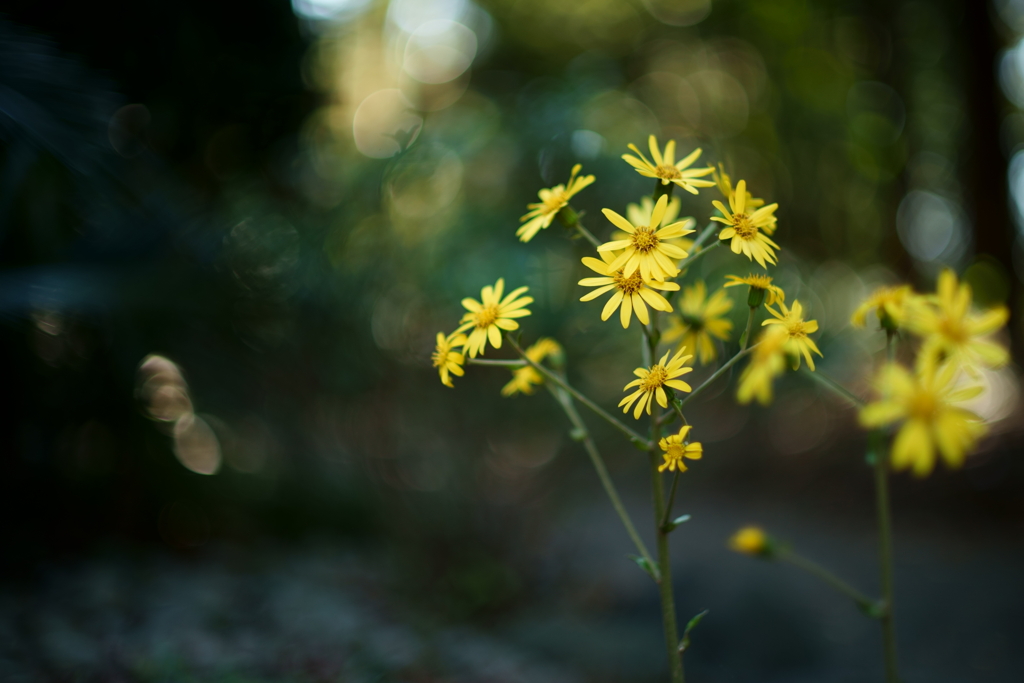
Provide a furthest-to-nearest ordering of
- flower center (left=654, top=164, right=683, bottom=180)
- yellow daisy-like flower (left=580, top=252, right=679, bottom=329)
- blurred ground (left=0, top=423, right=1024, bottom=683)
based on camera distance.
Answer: blurred ground (left=0, top=423, right=1024, bottom=683) → flower center (left=654, top=164, right=683, bottom=180) → yellow daisy-like flower (left=580, top=252, right=679, bottom=329)

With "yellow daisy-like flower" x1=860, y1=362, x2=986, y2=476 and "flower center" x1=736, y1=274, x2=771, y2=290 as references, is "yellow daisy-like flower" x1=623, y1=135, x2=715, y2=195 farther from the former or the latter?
"yellow daisy-like flower" x1=860, y1=362, x2=986, y2=476

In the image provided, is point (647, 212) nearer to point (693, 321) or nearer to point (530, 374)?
point (693, 321)

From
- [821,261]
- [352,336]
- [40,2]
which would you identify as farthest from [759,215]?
[821,261]

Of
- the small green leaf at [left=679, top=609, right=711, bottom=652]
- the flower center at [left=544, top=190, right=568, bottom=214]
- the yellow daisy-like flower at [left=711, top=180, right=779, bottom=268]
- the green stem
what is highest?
the flower center at [left=544, top=190, right=568, bottom=214]

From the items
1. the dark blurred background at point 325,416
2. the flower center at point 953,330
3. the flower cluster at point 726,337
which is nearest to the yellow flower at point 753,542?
the flower cluster at point 726,337

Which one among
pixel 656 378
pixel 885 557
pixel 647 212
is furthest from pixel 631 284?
pixel 885 557

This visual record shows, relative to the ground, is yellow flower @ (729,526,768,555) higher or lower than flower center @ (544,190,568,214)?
lower

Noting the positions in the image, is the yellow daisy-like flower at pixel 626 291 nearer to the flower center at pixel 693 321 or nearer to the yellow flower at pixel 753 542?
the flower center at pixel 693 321

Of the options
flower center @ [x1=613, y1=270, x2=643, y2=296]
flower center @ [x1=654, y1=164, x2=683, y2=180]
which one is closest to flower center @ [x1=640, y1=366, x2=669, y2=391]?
flower center @ [x1=613, y1=270, x2=643, y2=296]
